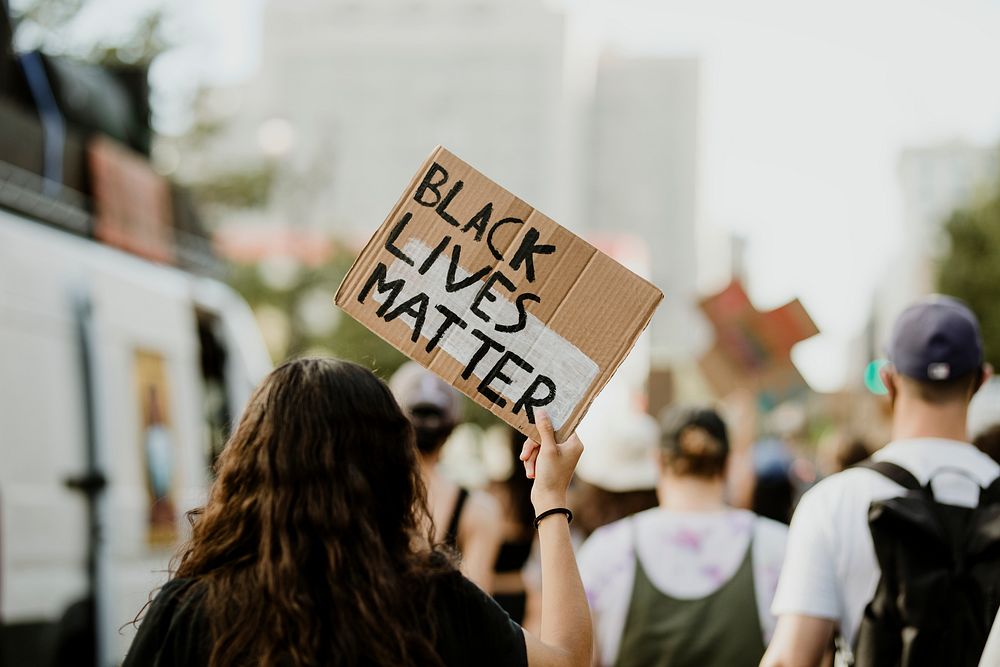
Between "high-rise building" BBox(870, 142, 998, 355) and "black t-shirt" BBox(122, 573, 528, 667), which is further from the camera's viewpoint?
"high-rise building" BBox(870, 142, 998, 355)

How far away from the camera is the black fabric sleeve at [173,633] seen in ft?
7.18

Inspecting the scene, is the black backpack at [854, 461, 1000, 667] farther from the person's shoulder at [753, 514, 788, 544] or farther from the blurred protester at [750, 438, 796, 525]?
the blurred protester at [750, 438, 796, 525]

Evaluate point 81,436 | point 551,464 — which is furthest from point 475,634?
point 81,436

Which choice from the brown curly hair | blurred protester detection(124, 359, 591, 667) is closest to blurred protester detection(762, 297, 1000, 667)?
blurred protester detection(124, 359, 591, 667)

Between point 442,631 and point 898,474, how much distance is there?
153 cm

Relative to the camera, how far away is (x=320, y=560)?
2.23 m

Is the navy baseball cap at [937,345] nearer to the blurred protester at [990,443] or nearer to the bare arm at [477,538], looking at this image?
the bare arm at [477,538]

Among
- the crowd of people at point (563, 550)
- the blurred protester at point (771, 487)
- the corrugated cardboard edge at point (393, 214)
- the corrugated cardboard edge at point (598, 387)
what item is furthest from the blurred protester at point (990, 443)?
the blurred protester at point (771, 487)

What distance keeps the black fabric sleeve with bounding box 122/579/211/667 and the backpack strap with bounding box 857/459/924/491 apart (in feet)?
5.95

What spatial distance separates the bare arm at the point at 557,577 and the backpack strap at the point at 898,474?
1111 mm

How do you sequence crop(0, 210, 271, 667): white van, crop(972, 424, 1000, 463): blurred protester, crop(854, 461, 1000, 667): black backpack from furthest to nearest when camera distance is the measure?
crop(972, 424, 1000, 463): blurred protester → crop(0, 210, 271, 667): white van → crop(854, 461, 1000, 667): black backpack

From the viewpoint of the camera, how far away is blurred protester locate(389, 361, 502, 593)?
4301 millimetres

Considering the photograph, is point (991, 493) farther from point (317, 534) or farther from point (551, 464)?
point (317, 534)

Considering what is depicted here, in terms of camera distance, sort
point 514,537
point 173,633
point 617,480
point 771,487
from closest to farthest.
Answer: point 173,633, point 514,537, point 617,480, point 771,487
